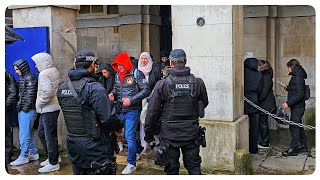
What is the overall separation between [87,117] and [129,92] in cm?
183

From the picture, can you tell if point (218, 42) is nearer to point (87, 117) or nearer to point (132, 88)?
point (132, 88)

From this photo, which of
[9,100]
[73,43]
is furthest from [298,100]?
[9,100]

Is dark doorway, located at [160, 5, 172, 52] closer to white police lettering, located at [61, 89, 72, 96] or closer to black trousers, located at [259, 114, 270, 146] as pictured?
black trousers, located at [259, 114, 270, 146]

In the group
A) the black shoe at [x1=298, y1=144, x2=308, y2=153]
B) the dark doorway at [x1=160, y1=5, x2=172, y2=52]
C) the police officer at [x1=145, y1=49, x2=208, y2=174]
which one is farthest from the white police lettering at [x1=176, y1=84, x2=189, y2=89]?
the dark doorway at [x1=160, y1=5, x2=172, y2=52]

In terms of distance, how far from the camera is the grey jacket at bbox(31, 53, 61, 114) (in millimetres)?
6621

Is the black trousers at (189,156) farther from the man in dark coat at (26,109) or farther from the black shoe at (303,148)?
the black shoe at (303,148)

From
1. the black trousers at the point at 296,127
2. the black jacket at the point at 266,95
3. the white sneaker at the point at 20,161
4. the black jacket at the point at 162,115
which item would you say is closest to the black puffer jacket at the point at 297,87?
the black trousers at the point at 296,127

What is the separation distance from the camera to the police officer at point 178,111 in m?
5.00

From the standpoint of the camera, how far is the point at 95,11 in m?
11.7

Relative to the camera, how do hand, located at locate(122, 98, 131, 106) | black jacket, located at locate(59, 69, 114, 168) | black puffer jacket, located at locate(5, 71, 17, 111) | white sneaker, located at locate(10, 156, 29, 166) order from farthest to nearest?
white sneaker, located at locate(10, 156, 29, 166) < black puffer jacket, located at locate(5, 71, 17, 111) < hand, located at locate(122, 98, 131, 106) < black jacket, located at locate(59, 69, 114, 168)

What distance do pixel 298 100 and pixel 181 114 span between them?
10.4 feet

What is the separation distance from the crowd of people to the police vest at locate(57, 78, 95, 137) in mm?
11

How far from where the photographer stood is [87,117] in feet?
15.4

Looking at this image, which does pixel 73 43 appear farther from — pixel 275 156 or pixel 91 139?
pixel 275 156
